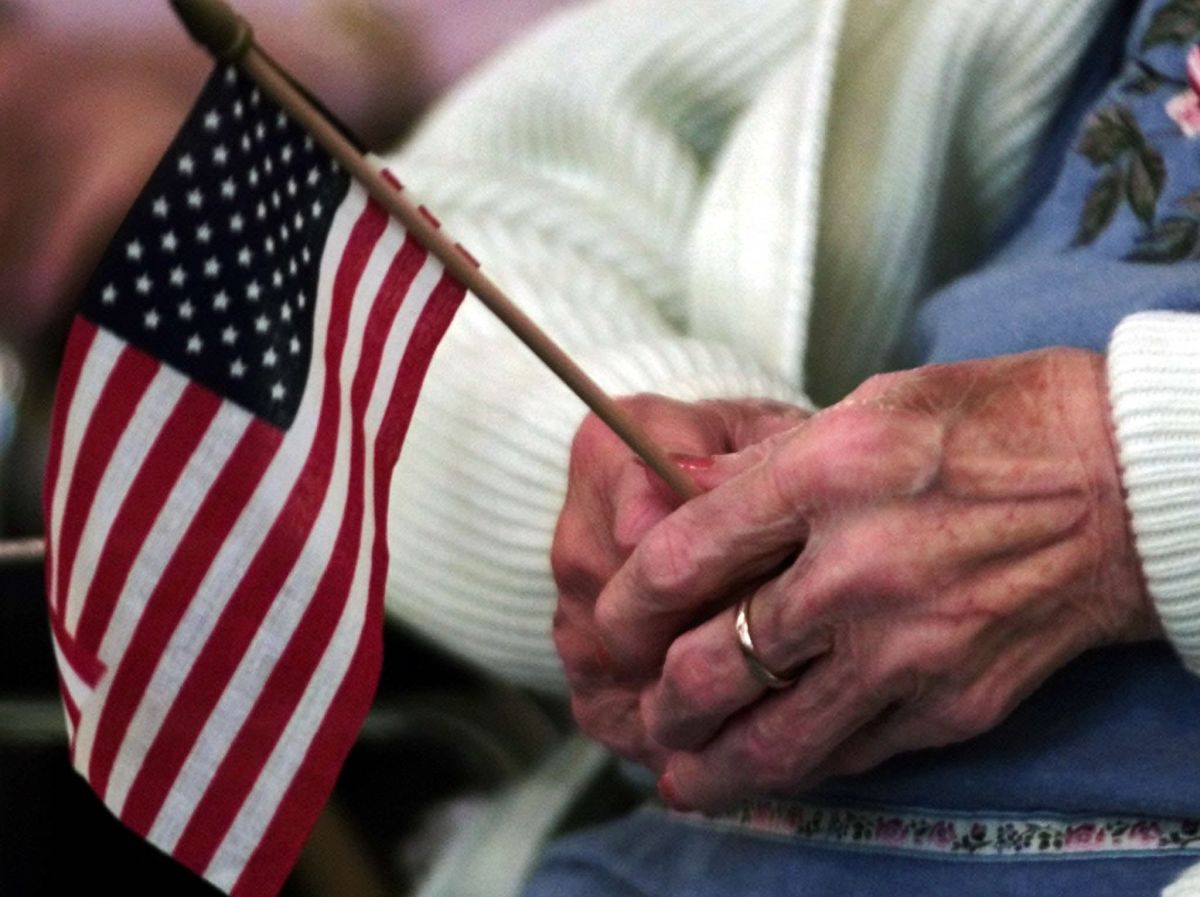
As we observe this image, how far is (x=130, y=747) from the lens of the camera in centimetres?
51

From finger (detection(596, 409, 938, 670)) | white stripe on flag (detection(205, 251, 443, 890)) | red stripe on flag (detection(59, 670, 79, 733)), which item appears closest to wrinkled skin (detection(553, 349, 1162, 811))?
finger (detection(596, 409, 938, 670))

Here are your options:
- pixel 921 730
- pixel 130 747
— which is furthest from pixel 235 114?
pixel 921 730

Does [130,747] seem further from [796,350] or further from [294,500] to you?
[796,350]

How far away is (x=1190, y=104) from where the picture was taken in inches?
25.7

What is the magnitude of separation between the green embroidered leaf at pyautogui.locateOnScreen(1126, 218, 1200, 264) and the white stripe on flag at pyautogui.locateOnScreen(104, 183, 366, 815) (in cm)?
37

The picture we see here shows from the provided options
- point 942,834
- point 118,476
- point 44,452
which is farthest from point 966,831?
point 44,452

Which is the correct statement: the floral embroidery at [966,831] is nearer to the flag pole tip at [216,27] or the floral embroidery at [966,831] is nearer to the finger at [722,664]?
the finger at [722,664]

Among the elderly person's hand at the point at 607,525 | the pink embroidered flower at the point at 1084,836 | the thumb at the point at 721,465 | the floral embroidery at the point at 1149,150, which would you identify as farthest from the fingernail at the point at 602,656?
the floral embroidery at the point at 1149,150

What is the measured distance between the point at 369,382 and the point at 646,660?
0.17 metres

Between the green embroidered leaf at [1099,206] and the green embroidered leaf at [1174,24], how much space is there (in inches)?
2.7

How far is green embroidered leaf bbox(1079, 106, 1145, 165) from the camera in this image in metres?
0.68

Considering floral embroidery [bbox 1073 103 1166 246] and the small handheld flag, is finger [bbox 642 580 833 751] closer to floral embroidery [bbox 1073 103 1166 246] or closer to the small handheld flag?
the small handheld flag

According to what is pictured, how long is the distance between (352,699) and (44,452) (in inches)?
21.2

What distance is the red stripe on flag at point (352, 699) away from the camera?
515mm
